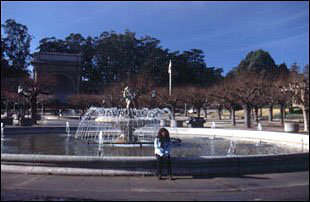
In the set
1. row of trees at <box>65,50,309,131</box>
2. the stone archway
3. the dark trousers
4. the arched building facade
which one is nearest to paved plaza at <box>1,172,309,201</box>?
the dark trousers

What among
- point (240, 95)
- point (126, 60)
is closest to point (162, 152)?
point (240, 95)

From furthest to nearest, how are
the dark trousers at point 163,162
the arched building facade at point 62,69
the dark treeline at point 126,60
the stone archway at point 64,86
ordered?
the dark treeline at point 126,60
the stone archway at point 64,86
the arched building facade at point 62,69
the dark trousers at point 163,162

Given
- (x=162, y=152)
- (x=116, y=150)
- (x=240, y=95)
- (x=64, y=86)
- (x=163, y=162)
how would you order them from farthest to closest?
(x=64, y=86), (x=240, y=95), (x=116, y=150), (x=162, y=152), (x=163, y=162)

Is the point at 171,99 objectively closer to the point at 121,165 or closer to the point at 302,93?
the point at 302,93

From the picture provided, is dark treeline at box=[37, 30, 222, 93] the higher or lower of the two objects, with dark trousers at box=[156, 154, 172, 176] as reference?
higher

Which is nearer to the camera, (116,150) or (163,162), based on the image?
(163,162)

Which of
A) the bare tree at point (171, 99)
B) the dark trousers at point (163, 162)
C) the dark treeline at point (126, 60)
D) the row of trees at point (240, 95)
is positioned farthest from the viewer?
the dark treeline at point (126, 60)

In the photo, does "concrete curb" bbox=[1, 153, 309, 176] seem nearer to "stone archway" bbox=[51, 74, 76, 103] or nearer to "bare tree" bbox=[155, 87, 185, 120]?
"bare tree" bbox=[155, 87, 185, 120]

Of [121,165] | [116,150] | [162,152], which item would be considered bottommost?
[116,150]

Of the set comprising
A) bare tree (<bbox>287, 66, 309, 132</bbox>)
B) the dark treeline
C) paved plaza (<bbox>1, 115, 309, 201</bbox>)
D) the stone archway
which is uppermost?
the dark treeline

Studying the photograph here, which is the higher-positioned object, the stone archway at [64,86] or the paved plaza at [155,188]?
the stone archway at [64,86]

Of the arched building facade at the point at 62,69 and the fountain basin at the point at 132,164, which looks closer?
the fountain basin at the point at 132,164

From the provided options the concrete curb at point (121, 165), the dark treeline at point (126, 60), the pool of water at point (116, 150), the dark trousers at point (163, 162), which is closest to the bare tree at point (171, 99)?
the dark treeline at point (126, 60)

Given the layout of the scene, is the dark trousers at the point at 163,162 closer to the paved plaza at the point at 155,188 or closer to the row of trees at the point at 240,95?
the paved plaza at the point at 155,188
